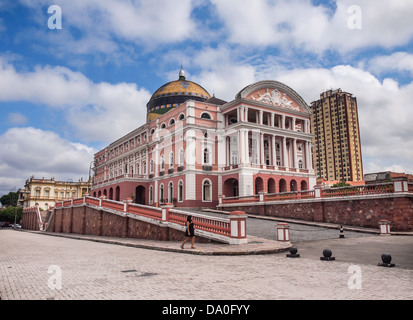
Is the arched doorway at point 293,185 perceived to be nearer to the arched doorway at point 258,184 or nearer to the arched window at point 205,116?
the arched doorway at point 258,184

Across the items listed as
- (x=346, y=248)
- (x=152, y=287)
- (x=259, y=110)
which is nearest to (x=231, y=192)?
(x=259, y=110)

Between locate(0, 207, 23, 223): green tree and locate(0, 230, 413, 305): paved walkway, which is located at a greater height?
locate(0, 207, 23, 223): green tree

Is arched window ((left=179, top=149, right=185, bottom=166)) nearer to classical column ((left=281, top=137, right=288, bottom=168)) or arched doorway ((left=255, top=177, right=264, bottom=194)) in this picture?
arched doorway ((left=255, top=177, right=264, bottom=194))

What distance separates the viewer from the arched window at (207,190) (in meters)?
35.6

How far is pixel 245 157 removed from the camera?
112 feet

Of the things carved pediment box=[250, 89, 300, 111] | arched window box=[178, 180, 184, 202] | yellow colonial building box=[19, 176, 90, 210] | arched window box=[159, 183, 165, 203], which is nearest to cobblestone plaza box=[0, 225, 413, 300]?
→ arched window box=[178, 180, 184, 202]

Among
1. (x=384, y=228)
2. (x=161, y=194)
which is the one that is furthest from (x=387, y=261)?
(x=161, y=194)

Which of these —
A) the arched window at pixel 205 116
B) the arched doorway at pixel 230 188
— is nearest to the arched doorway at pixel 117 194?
the arched window at pixel 205 116

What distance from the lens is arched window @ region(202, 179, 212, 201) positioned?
117ft

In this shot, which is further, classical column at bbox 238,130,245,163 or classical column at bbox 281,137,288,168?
classical column at bbox 281,137,288,168

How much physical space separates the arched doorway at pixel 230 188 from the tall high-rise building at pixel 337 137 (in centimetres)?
6197

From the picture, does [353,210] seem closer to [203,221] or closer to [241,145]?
[203,221]

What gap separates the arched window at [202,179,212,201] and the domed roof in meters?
17.9
